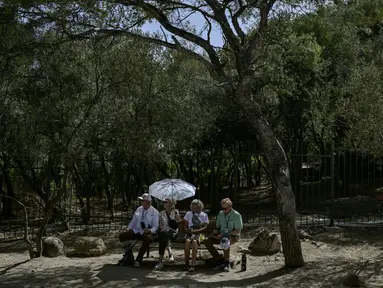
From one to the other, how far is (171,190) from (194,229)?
2.68m

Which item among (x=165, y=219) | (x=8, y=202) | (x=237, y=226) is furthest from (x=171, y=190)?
(x=8, y=202)

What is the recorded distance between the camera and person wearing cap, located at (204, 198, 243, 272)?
A: 32.1ft

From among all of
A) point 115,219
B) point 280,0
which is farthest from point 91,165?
point 280,0

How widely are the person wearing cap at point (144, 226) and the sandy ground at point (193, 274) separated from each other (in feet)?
1.77

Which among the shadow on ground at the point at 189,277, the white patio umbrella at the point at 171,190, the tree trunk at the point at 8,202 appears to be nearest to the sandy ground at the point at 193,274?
the shadow on ground at the point at 189,277

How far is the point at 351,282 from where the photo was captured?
841 centimetres

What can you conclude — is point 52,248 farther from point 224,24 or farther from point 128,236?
point 224,24

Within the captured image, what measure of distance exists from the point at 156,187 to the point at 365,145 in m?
4.95

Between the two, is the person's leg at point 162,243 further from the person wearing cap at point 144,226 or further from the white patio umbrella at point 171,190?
the white patio umbrella at point 171,190

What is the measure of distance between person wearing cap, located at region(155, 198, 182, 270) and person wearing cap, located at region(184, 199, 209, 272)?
16.0 inches

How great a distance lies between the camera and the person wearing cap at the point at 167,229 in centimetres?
999

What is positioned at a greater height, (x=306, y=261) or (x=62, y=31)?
(x=62, y=31)

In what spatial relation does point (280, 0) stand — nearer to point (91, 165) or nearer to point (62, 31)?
point (62, 31)

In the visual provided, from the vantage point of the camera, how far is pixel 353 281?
8406mm
